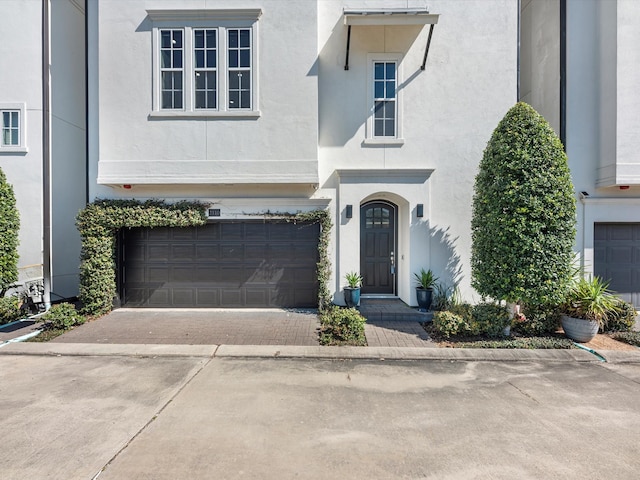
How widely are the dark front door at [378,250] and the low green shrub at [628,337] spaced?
445 centimetres

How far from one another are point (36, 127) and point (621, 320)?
46.2 feet

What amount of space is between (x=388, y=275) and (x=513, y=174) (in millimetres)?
3818

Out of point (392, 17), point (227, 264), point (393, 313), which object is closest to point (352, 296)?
point (393, 313)

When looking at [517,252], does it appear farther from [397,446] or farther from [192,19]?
[192,19]

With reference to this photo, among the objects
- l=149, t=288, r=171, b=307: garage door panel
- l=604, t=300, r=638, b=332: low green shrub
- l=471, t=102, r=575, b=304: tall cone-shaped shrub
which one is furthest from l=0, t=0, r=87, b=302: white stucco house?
l=604, t=300, r=638, b=332: low green shrub

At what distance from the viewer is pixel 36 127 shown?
8109mm

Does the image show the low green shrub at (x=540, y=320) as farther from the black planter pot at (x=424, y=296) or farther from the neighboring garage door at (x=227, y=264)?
the neighboring garage door at (x=227, y=264)

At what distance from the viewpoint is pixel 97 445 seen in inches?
121

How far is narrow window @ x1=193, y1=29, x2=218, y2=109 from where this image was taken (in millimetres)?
7270

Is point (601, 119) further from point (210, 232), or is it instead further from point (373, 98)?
point (210, 232)

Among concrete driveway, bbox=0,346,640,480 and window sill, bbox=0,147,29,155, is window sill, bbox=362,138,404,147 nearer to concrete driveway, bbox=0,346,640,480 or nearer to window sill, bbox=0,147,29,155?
concrete driveway, bbox=0,346,640,480

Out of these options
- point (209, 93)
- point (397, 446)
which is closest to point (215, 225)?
point (209, 93)

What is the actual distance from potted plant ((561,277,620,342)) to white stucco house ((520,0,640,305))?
7.23 feet

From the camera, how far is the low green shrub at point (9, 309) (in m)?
6.75
